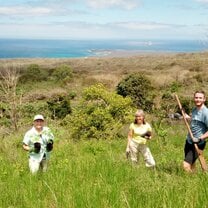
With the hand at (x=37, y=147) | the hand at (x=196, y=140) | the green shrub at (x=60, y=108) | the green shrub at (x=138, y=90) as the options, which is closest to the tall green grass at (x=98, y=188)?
the hand at (x=196, y=140)

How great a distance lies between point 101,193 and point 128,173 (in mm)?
1240

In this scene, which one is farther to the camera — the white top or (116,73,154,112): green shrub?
(116,73,154,112): green shrub

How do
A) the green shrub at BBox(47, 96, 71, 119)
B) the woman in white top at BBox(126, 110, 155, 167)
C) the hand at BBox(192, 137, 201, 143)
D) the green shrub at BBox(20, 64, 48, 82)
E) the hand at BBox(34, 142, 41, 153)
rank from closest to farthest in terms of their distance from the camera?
the hand at BBox(192, 137, 201, 143) → the hand at BBox(34, 142, 41, 153) → the woman in white top at BBox(126, 110, 155, 167) → the green shrub at BBox(47, 96, 71, 119) → the green shrub at BBox(20, 64, 48, 82)

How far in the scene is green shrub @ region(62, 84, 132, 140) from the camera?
16.2 m

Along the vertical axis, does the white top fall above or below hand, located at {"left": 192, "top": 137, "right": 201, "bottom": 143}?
below

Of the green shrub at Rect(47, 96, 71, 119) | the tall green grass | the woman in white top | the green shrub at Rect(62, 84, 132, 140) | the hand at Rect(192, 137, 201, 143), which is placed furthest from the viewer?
the green shrub at Rect(47, 96, 71, 119)

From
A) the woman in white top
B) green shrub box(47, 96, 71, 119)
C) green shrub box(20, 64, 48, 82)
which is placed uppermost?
the woman in white top

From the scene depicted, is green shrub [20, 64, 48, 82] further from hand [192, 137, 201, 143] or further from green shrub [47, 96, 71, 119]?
hand [192, 137, 201, 143]

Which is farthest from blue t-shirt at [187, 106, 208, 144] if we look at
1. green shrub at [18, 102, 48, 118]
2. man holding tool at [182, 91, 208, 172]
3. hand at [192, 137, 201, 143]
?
green shrub at [18, 102, 48, 118]

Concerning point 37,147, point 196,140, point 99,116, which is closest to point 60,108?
point 99,116

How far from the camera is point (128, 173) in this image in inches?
207

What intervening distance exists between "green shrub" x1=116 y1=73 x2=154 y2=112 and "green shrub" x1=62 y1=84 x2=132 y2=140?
14.2m

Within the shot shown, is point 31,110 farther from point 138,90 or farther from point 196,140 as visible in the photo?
point 196,140

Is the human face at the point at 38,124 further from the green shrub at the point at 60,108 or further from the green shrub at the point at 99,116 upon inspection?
the green shrub at the point at 60,108
